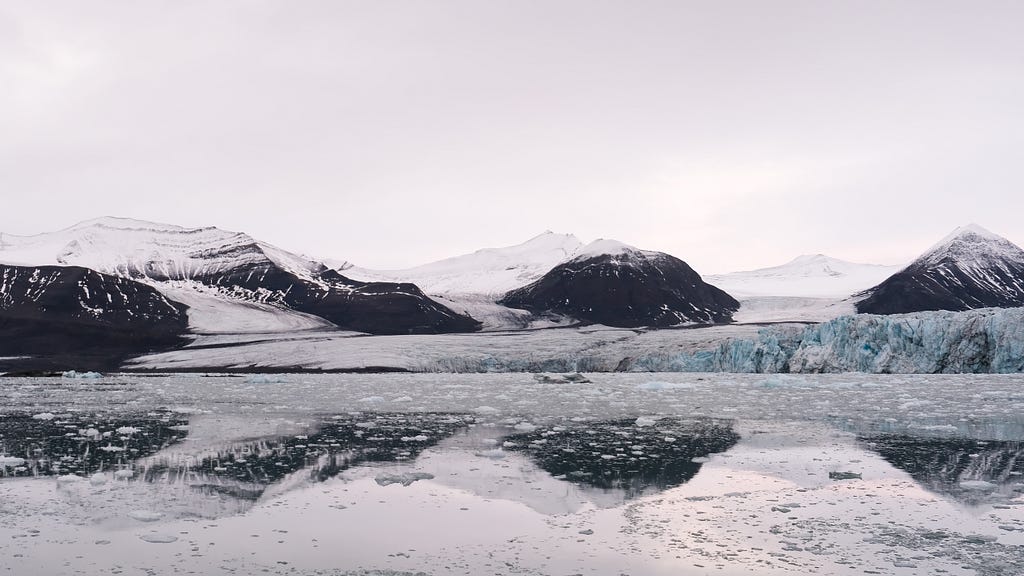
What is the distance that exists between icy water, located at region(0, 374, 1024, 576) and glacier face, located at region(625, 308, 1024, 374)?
32.5 metres

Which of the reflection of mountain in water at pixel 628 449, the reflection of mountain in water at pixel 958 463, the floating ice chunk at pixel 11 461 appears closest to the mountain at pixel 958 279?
the reflection of mountain in water at pixel 628 449

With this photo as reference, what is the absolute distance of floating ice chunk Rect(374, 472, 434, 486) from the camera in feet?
33.9

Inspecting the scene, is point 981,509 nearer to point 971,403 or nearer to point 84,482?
point 84,482

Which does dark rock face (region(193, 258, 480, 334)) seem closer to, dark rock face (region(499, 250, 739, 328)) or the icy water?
dark rock face (region(499, 250, 739, 328))

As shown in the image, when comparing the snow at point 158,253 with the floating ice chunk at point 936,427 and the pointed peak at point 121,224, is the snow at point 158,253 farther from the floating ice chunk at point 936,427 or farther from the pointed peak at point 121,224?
the floating ice chunk at point 936,427

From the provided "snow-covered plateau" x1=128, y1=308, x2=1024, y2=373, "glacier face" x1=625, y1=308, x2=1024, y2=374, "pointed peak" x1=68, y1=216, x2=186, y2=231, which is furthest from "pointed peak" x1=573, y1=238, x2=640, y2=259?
"glacier face" x1=625, y1=308, x2=1024, y2=374

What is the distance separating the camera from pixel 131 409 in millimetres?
23469

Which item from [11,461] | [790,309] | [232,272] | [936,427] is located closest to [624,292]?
[790,309]

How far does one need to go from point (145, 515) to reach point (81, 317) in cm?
13256

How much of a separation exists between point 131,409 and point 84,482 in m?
14.8

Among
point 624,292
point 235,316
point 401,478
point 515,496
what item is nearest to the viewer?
point 515,496

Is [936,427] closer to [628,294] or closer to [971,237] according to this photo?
[628,294]

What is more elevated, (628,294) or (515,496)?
(628,294)

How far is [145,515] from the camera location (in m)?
8.13
